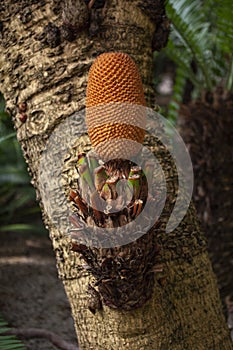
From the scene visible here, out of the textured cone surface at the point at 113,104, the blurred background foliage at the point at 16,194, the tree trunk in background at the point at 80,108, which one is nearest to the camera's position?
the textured cone surface at the point at 113,104

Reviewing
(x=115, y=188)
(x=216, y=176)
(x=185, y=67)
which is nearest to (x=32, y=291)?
(x=216, y=176)

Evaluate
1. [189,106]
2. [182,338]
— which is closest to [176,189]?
[182,338]

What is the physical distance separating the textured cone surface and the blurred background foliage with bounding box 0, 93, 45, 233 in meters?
1.65

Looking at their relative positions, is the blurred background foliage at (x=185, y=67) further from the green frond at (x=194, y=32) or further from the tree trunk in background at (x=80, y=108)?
the tree trunk in background at (x=80, y=108)

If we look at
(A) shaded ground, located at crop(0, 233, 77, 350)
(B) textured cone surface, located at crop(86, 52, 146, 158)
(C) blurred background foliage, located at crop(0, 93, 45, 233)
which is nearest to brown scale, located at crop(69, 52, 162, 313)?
(B) textured cone surface, located at crop(86, 52, 146, 158)

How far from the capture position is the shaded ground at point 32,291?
1.68 metres

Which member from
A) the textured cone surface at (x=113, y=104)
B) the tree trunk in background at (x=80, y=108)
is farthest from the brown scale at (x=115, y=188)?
the tree trunk in background at (x=80, y=108)

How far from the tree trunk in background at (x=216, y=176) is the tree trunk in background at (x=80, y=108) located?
2.76ft

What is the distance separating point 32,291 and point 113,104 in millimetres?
1335

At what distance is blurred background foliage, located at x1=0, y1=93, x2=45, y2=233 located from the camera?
247 cm

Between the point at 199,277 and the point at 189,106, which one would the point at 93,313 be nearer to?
the point at 199,277

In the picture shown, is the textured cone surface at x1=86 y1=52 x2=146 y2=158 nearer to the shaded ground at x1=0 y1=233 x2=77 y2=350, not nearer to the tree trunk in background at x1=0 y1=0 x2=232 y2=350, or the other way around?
the tree trunk in background at x1=0 y1=0 x2=232 y2=350

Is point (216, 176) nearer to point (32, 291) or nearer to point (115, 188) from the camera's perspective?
point (32, 291)

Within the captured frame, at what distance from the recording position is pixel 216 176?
6.03 ft
